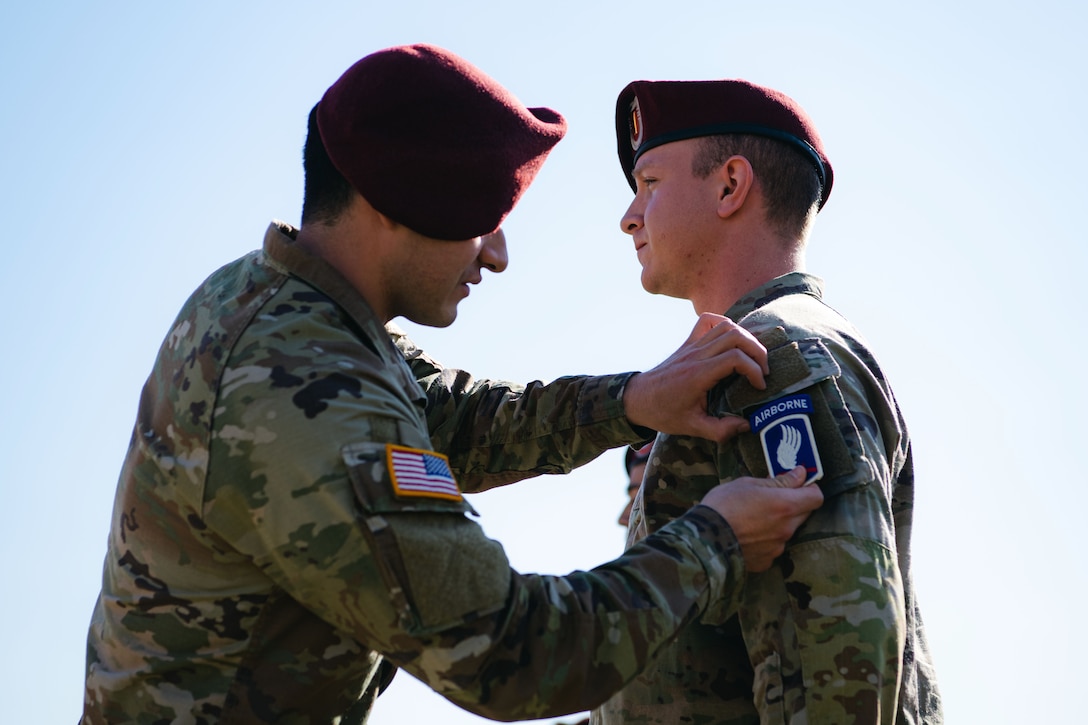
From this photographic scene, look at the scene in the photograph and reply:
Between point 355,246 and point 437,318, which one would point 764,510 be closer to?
point 437,318

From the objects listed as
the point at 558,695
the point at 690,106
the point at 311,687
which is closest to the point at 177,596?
the point at 311,687

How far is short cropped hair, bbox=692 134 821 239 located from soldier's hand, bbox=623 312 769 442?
3.02ft

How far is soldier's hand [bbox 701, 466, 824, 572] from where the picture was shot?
3.81 metres

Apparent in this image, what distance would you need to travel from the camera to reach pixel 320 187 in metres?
Result: 4.23

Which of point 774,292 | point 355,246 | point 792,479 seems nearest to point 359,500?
point 355,246

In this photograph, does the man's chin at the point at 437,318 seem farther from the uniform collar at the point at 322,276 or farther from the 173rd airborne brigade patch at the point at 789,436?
the 173rd airborne brigade patch at the point at 789,436

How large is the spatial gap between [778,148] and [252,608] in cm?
286

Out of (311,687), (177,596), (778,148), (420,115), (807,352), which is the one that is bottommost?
(311,687)

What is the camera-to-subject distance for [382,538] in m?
3.30

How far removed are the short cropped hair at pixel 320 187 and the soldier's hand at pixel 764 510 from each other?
1.53 meters

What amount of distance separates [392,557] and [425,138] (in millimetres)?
1455

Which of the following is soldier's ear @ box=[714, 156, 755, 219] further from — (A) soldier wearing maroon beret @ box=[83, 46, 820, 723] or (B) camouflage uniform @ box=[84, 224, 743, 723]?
(B) camouflage uniform @ box=[84, 224, 743, 723]

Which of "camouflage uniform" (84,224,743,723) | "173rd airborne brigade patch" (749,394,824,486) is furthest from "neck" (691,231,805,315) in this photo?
"camouflage uniform" (84,224,743,723)

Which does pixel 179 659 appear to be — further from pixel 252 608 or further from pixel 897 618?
pixel 897 618
